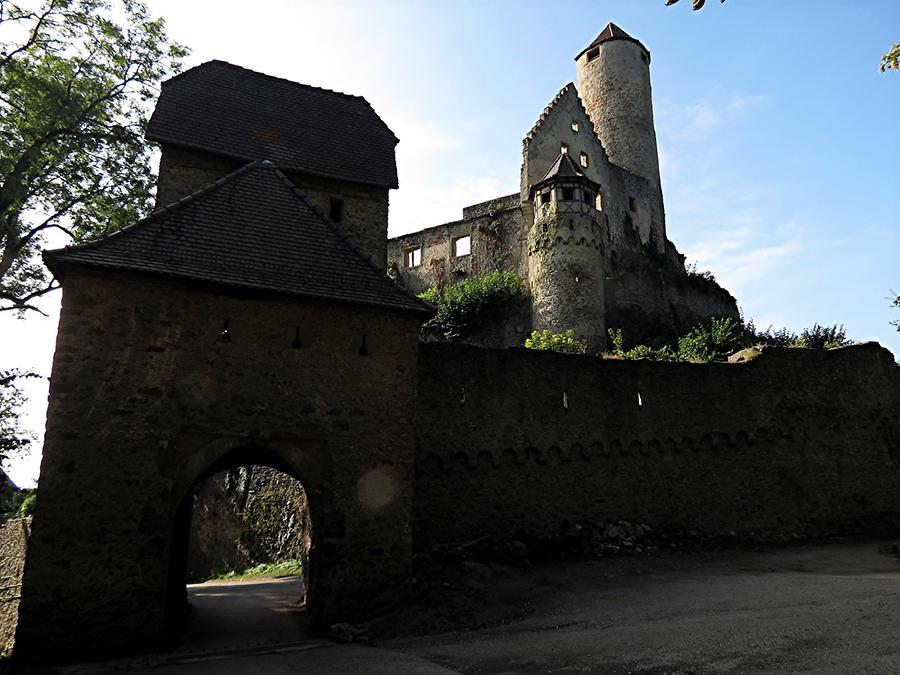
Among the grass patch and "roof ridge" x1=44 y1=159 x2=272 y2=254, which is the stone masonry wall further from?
the grass patch

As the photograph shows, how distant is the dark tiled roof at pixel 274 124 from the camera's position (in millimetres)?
14789

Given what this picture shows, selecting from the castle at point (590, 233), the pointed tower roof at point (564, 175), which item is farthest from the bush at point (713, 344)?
the pointed tower roof at point (564, 175)

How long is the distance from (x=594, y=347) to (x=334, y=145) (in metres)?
15.1

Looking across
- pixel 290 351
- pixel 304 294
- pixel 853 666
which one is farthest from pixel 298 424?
pixel 853 666

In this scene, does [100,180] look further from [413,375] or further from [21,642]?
[21,642]

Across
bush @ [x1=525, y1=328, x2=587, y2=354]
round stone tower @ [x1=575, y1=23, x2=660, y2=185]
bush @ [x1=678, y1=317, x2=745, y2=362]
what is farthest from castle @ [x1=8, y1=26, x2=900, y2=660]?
round stone tower @ [x1=575, y1=23, x2=660, y2=185]

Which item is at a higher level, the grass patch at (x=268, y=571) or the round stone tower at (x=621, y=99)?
the round stone tower at (x=621, y=99)

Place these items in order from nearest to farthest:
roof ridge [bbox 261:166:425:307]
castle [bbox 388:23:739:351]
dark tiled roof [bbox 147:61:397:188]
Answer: roof ridge [bbox 261:166:425:307] < dark tiled roof [bbox 147:61:397:188] < castle [bbox 388:23:739:351]

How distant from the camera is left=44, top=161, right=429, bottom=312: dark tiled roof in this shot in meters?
9.59

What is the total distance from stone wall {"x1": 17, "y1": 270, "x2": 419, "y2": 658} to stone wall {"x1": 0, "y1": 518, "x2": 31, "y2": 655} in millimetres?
1806

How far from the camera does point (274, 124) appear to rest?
15945 mm

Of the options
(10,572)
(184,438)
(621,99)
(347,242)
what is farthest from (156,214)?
(621,99)

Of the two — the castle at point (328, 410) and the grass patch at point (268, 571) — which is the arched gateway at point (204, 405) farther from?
the grass patch at point (268, 571)

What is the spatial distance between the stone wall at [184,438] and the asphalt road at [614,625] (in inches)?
32.9
